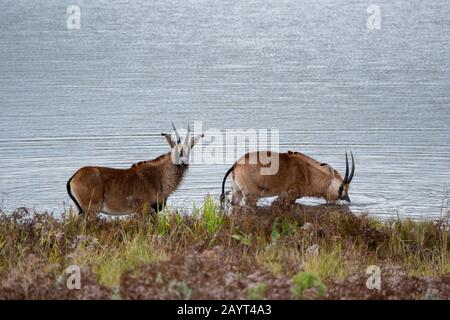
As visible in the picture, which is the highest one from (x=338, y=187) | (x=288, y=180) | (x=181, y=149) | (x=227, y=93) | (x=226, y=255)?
→ (x=227, y=93)

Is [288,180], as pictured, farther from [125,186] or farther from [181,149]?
[125,186]

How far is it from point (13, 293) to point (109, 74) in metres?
21.0

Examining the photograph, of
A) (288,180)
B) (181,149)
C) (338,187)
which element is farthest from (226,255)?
(338,187)

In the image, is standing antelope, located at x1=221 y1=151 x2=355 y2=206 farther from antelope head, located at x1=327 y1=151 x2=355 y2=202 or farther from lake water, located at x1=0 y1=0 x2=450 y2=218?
lake water, located at x1=0 y1=0 x2=450 y2=218

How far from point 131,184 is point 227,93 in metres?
13.5

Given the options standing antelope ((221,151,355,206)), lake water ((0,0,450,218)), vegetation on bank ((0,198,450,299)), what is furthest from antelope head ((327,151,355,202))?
vegetation on bank ((0,198,450,299))

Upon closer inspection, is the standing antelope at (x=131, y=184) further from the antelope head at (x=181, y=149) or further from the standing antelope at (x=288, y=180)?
the standing antelope at (x=288, y=180)

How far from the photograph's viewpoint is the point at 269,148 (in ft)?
61.1

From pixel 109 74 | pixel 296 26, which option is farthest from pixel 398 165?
pixel 296 26

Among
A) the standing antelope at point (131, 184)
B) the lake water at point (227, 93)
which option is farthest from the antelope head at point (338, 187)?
the standing antelope at point (131, 184)

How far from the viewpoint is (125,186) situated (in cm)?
1145

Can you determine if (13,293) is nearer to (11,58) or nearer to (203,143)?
(203,143)

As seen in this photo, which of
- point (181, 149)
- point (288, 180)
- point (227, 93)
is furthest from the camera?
point (227, 93)
